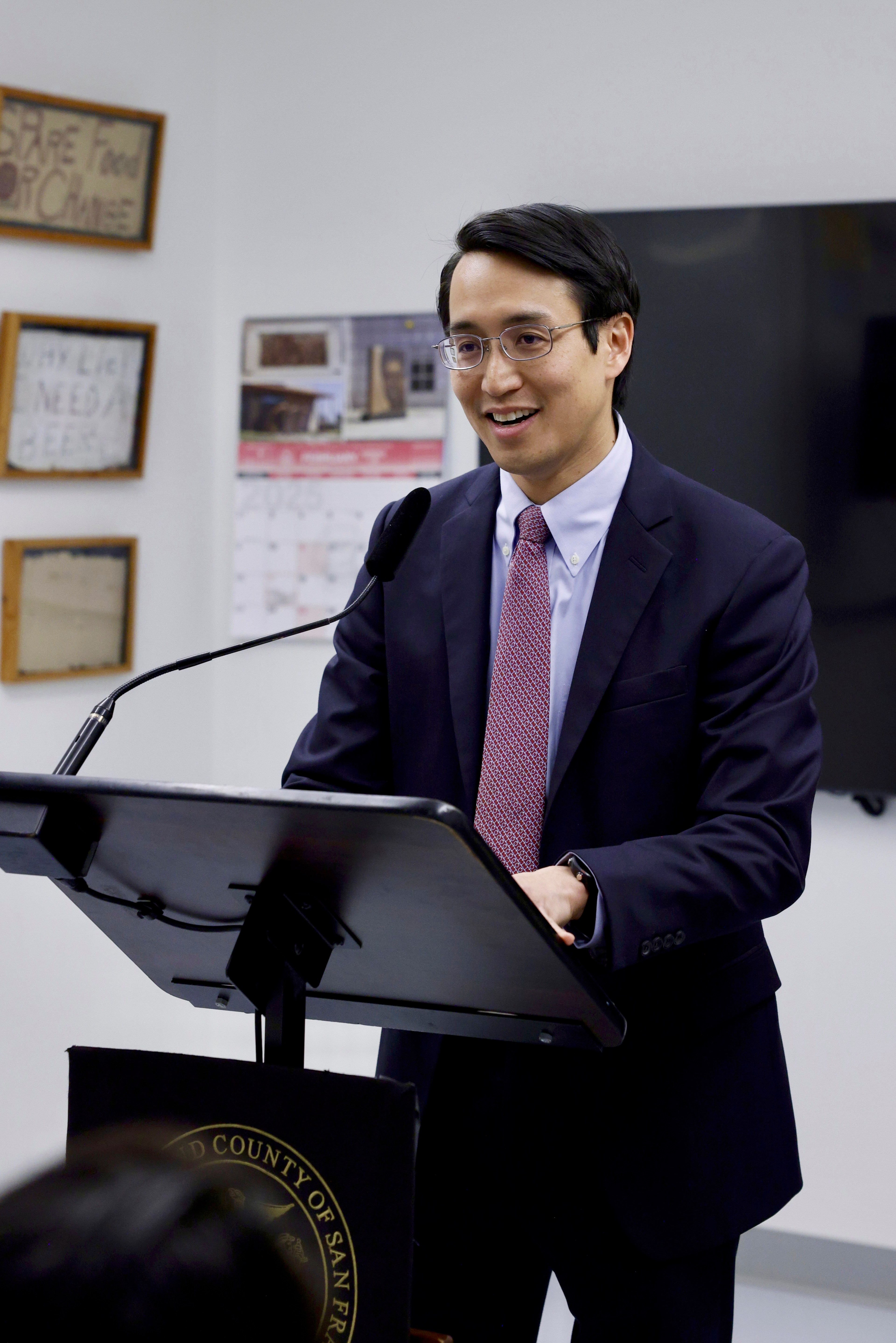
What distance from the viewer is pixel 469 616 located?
142 centimetres

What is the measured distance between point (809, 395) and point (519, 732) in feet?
4.39

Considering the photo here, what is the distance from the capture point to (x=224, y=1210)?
2.72ft

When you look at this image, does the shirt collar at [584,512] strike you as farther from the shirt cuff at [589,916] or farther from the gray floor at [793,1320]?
the gray floor at [793,1320]

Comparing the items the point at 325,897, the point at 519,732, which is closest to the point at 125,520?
the point at 519,732

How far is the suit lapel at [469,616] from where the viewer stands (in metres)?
1.38

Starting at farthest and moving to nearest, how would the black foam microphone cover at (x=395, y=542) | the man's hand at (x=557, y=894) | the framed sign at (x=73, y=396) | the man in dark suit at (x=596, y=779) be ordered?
the framed sign at (x=73, y=396) < the man in dark suit at (x=596, y=779) < the black foam microphone cover at (x=395, y=542) < the man's hand at (x=557, y=894)

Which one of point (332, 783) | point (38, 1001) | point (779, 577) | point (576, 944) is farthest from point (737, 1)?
point (38, 1001)

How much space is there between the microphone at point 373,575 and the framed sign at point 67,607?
1402 mm

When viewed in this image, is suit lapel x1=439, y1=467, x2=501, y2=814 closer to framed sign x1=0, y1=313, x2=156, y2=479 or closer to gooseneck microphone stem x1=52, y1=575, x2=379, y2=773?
gooseneck microphone stem x1=52, y1=575, x2=379, y2=773

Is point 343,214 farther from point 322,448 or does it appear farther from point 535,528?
point 535,528

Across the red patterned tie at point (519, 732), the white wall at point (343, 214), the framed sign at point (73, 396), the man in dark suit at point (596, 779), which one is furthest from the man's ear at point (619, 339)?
the framed sign at point (73, 396)

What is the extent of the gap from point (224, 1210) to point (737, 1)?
237cm

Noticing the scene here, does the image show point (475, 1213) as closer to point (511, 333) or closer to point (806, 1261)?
point (511, 333)

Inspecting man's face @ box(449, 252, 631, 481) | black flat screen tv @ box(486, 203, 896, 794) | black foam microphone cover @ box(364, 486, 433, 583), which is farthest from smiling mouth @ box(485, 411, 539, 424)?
black flat screen tv @ box(486, 203, 896, 794)
